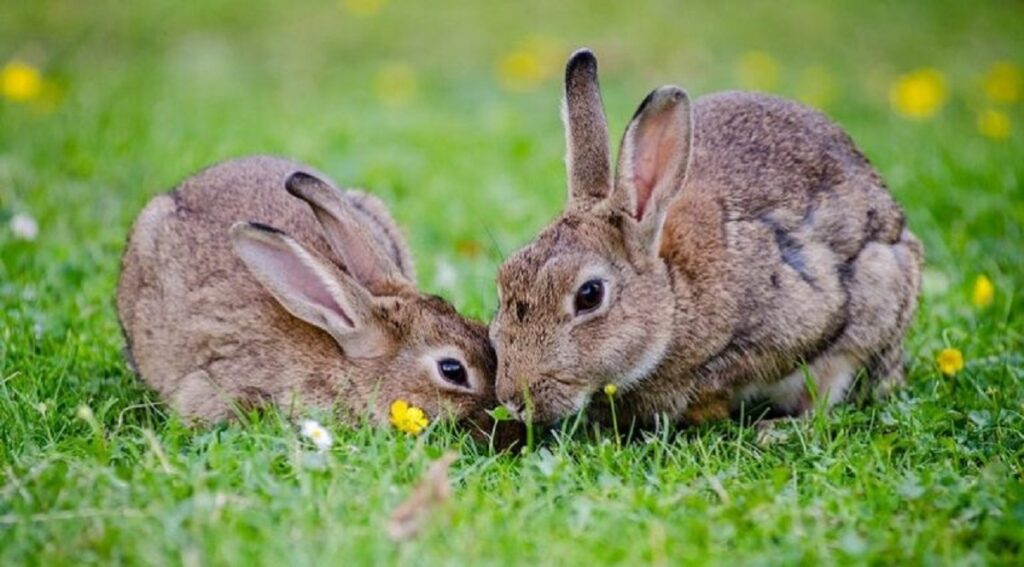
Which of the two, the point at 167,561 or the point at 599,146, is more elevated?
the point at 599,146

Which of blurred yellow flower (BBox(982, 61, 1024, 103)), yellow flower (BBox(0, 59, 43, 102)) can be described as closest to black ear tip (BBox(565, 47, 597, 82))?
yellow flower (BBox(0, 59, 43, 102))

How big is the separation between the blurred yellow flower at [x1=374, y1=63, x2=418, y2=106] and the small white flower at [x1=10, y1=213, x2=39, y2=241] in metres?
4.11

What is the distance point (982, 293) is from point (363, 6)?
848cm

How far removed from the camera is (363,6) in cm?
1394

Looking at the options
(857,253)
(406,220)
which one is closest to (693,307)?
(857,253)

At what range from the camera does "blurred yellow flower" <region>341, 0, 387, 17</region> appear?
13.8m

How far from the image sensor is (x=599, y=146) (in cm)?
570

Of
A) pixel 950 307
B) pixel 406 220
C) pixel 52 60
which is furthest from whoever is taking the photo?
pixel 52 60

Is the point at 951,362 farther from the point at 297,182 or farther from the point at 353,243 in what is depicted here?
the point at 297,182

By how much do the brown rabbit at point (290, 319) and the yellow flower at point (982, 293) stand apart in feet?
8.93

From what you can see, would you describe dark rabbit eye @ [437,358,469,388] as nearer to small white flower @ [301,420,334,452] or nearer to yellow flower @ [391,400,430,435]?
yellow flower @ [391,400,430,435]

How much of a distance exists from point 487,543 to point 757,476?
4.69 feet

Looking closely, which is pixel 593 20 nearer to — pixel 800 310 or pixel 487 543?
pixel 800 310

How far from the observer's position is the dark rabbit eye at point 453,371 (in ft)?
18.6
